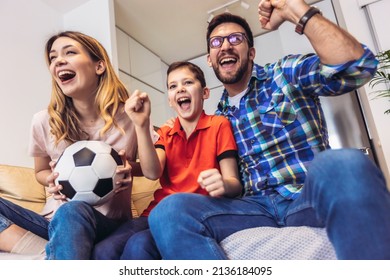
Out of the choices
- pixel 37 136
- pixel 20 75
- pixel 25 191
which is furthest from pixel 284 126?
pixel 20 75

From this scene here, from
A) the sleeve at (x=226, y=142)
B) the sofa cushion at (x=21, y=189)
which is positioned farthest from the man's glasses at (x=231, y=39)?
the sofa cushion at (x=21, y=189)

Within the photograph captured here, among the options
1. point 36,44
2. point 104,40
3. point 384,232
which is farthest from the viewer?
point 104,40

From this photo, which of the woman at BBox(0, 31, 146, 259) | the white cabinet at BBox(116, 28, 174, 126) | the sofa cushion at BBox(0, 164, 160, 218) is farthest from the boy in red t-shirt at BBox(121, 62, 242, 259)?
the white cabinet at BBox(116, 28, 174, 126)

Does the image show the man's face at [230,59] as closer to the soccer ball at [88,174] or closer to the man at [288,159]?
the man at [288,159]

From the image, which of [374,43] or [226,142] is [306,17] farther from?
[374,43]

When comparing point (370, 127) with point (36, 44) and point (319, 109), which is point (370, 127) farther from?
point (36, 44)

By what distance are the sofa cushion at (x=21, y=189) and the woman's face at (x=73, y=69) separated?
65 cm

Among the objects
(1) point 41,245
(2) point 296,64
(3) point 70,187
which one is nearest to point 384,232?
(2) point 296,64

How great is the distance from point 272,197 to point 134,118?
0.41 meters

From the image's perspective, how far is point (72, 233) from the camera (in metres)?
0.65

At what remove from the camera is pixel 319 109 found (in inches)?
33.9

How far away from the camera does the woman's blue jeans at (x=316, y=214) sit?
42 cm

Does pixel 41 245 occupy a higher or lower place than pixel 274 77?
lower

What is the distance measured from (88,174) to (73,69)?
15.7 inches
